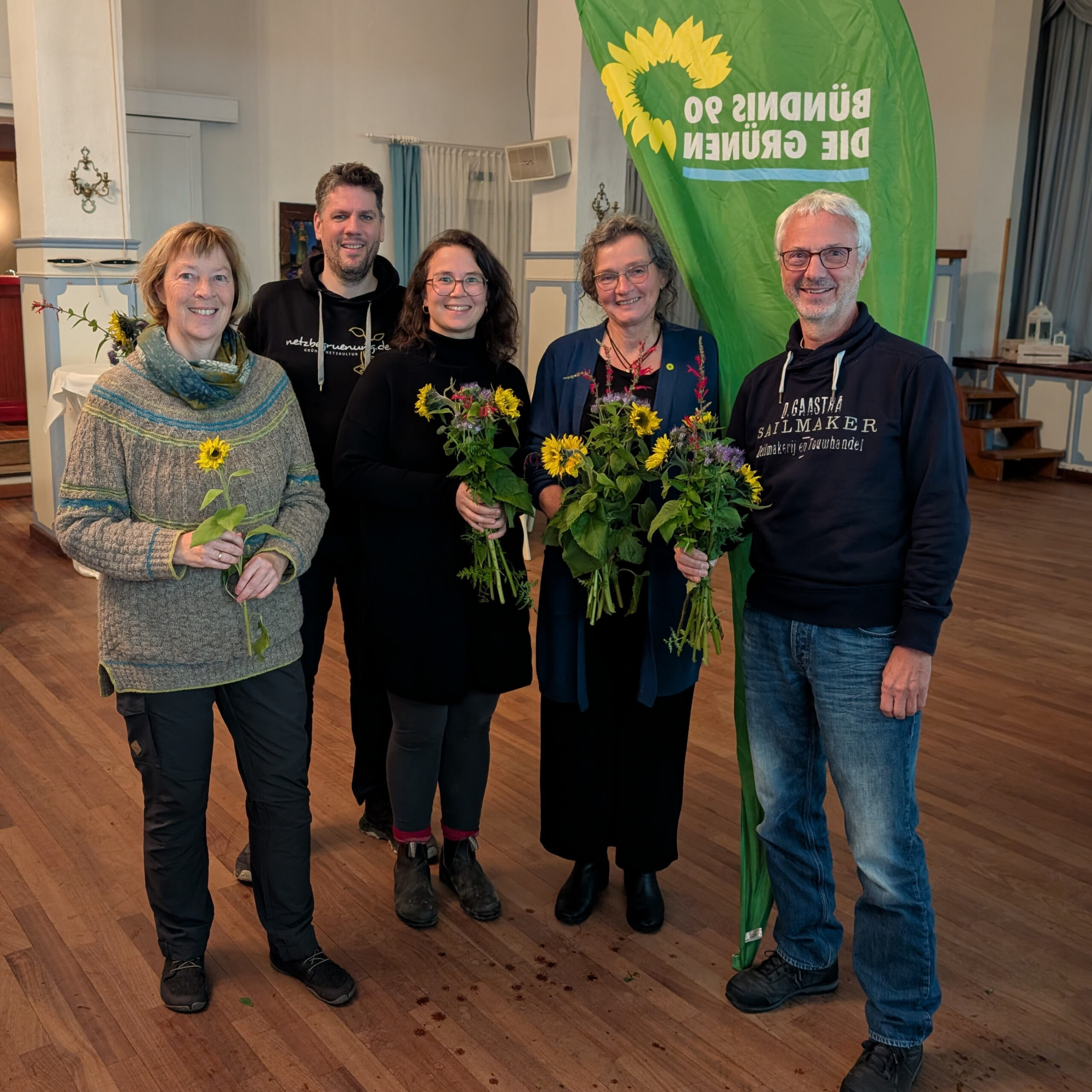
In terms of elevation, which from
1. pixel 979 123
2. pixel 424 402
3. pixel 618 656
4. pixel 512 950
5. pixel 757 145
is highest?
pixel 979 123

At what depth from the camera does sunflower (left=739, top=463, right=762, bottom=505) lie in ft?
6.34

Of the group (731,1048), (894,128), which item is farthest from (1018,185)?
(731,1048)

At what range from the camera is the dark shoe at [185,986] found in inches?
86.3

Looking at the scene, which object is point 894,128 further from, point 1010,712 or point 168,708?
point 1010,712

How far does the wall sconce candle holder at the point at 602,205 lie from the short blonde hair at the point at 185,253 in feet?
14.7

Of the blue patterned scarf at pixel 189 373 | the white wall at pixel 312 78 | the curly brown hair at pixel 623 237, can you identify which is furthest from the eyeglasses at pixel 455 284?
the white wall at pixel 312 78

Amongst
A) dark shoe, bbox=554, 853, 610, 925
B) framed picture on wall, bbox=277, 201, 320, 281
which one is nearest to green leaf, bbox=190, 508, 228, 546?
dark shoe, bbox=554, 853, 610, 925

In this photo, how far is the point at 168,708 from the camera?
204 centimetres

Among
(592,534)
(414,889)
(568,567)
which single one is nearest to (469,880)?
(414,889)

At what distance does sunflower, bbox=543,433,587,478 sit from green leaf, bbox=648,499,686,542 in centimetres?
21

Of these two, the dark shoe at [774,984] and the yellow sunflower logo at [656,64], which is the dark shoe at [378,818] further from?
the yellow sunflower logo at [656,64]

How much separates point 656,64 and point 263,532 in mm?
1192

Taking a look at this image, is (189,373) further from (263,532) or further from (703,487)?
(703,487)

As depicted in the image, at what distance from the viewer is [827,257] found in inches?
72.9
